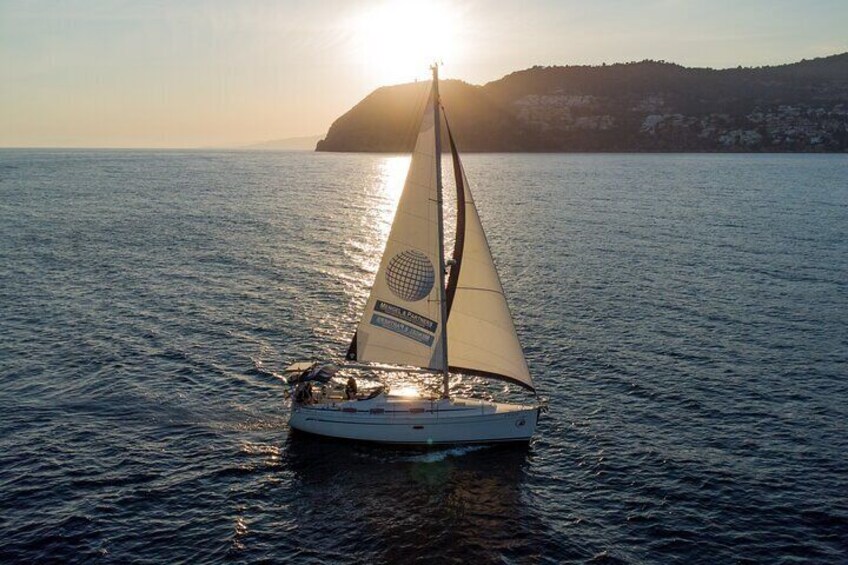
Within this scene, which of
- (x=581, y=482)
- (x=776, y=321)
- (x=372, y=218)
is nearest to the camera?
(x=581, y=482)

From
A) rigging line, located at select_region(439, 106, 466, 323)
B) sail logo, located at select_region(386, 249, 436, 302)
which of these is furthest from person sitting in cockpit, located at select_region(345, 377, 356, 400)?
rigging line, located at select_region(439, 106, 466, 323)

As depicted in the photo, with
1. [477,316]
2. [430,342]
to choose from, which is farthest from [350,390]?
[477,316]

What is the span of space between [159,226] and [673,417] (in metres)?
94.6

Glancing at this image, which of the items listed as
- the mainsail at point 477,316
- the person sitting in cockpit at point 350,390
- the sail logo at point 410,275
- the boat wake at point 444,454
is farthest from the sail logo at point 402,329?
the boat wake at point 444,454

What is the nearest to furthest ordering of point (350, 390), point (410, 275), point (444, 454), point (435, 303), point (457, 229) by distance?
1. point (457, 229)
2. point (410, 275)
3. point (444, 454)
4. point (435, 303)
5. point (350, 390)

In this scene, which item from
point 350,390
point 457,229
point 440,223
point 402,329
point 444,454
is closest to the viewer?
point 440,223

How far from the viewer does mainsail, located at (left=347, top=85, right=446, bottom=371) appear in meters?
35.2

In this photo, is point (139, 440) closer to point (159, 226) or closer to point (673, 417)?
point (673, 417)

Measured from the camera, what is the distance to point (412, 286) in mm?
37438

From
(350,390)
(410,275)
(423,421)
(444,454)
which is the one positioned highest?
(410,275)

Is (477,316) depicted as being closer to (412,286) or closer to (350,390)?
(412,286)

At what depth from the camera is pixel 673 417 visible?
4094 centimetres

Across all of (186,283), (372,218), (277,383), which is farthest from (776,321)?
(372,218)

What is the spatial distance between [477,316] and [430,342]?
3047mm
